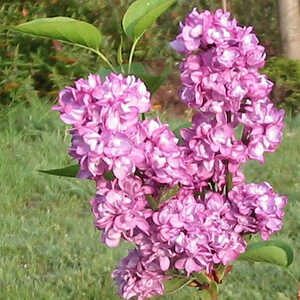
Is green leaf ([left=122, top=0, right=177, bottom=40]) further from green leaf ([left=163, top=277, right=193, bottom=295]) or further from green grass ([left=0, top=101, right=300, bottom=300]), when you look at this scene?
green grass ([left=0, top=101, right=300, bottom=300])

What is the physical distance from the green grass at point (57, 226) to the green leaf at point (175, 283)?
1.48ft

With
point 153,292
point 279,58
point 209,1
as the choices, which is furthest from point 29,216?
point 209,1

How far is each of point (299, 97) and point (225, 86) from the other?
5.66 m

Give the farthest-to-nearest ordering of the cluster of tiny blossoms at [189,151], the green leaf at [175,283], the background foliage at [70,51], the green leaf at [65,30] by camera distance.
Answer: the background foliage at [70,51]
the green leaf at [175,283]
the green leaf at [65,30]
the cluster of tiny blossoms at [189,151]

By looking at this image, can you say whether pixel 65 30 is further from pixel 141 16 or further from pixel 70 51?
pixel 70 51

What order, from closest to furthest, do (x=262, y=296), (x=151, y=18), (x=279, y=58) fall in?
(x=151, y=18)
(x=262, y=296)
(x=279, y=58)

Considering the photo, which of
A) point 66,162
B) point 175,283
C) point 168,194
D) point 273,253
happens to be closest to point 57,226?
point 66,162

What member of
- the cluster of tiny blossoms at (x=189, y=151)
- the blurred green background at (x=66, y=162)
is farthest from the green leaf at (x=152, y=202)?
the blurred green background at (x=66, y=162)

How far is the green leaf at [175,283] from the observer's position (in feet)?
7.04

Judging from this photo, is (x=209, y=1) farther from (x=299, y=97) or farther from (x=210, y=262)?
(x=210, y=262)

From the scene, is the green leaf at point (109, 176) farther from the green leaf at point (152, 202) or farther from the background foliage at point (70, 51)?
the background foliage at point (70, 51)

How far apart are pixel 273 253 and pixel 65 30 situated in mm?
692

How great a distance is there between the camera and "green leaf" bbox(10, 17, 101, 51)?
1.89 m

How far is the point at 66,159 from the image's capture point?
5.84m
